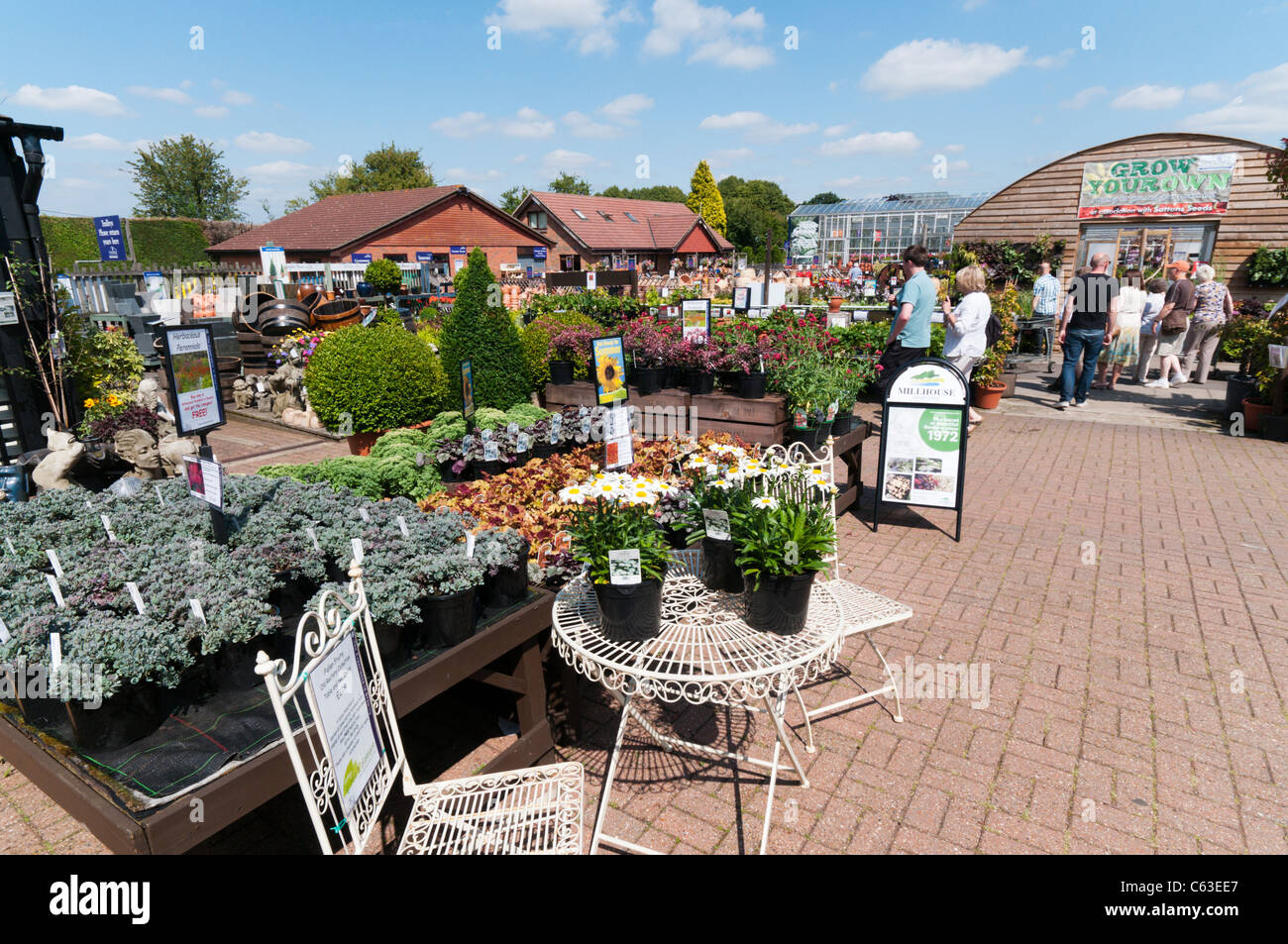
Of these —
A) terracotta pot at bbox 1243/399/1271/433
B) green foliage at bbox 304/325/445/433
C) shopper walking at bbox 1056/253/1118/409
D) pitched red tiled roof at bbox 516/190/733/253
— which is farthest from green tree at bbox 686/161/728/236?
green foliage at bbox 304/325/445/433

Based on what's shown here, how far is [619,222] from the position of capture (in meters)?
42.0

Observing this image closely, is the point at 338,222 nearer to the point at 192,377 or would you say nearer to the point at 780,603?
the point at 192,377

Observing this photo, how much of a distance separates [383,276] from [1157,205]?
60.2 ft

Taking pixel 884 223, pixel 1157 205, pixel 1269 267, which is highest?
pixel 884 223

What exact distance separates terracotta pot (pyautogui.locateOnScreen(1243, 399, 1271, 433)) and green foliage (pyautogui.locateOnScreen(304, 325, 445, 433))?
A: 28.8 feet

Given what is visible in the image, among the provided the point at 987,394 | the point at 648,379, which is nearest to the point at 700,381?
the point at 648,379

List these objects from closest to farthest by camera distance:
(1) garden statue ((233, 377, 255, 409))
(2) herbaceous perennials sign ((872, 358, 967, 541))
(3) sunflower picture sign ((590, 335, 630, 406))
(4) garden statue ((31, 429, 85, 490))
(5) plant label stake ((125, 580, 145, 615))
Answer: (5) plant label stake ((125, 580, 145, 615)), (3) sunflower picture sign ((590, 335, 630, 406)), (4) garden statue ((31, 429, 85, 490)), (2) herbaceous perennials sign ((872, 358, 967, 541)), (1) garden statue ((233, 377, 255, 409))

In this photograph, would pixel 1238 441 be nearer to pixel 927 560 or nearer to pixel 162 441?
pixel 927 560

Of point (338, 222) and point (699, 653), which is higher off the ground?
point (338, 222)

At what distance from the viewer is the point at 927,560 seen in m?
4.66

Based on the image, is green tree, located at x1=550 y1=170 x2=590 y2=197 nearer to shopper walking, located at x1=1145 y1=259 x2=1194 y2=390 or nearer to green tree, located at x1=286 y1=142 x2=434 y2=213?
green tree, located at x1=286 y1=142 x2=434 y2=213

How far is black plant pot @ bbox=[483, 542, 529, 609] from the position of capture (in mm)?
2646

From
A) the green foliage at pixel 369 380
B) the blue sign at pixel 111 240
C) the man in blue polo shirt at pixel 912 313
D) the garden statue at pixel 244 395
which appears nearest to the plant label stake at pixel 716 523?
the man in blue polo shirt at pixel 912 313
